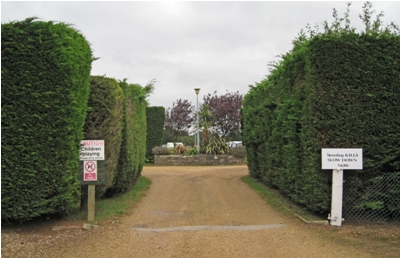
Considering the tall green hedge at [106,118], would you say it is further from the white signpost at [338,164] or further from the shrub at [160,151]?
the shrub at [160,151]

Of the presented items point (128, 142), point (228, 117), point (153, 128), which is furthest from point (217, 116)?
point (128, 142)

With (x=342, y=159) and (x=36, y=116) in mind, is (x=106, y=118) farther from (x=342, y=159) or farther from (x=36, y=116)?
(x=342, y=159)

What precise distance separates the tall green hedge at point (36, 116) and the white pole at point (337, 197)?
202 inches

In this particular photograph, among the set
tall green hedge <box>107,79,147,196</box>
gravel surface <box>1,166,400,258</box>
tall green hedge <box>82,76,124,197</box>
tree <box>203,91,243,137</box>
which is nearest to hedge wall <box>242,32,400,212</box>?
gravel surface <box>1,166,400,258</box>

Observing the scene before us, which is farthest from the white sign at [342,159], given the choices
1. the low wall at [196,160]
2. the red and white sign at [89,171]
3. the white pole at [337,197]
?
the low wall at [196,160]

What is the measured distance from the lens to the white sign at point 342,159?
854 cm

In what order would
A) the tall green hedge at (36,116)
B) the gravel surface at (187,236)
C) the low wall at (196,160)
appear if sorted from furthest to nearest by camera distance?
the low wall at (196,160), the tall green hedge at (36,116), the gravel surface at (187,236)

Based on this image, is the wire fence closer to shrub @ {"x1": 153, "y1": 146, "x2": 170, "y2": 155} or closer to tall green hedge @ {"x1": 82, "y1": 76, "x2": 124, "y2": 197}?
tall green hedge @ {"x1": 82, "y1": 76, "x2": 124, "y2": 197}

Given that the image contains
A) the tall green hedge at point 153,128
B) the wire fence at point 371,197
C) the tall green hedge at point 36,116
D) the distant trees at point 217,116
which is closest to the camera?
the tall green hedge at point 36,116

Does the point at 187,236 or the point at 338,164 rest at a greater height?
the point at 338,164

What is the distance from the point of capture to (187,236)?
762cm

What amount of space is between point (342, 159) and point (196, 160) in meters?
17.0

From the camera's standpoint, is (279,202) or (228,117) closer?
(279,202)

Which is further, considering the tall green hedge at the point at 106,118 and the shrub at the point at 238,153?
the shrub at the point at 238,153
